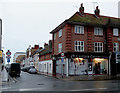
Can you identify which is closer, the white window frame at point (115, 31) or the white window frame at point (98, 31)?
the white window frame at point (98, 31)

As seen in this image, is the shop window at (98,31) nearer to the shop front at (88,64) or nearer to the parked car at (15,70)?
the shop front at (88,64)

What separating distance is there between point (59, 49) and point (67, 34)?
16.0 feet

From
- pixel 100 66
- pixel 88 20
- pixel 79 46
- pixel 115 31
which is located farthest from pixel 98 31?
pixel 100 66

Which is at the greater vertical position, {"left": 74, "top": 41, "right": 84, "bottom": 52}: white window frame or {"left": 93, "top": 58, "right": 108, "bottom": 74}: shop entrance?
{"left": 74, "top": 41, "right": 84, "bottom": 52}: white window frame

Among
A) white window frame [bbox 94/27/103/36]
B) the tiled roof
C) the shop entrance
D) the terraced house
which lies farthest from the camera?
white window frame [bbox 94/27/103/36]

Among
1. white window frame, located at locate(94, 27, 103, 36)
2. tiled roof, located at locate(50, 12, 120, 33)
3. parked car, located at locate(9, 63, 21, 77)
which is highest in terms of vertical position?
tiled roof, located at locate(50, 12, 120, 33)

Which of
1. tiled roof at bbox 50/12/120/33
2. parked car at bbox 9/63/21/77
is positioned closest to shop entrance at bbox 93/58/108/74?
tiled roof at bbox 50/12/120/33

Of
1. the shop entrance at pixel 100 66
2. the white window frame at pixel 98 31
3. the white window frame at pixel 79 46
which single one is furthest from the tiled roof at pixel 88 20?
the shop entrance at pixel 100 66

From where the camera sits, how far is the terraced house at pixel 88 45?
27.3 metres

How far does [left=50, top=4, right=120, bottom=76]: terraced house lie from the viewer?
1074 inches

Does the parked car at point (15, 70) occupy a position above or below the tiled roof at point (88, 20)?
below

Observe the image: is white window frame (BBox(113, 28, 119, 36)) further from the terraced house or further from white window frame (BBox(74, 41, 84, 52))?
white window frame (BBox(74, 41, 84, 52))

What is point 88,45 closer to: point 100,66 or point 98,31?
point 98,31

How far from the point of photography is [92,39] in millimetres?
28938
